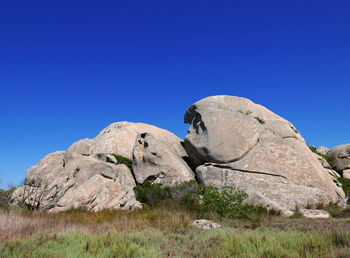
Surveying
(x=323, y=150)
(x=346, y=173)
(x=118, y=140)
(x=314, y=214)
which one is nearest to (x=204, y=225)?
(x=314, y=214)

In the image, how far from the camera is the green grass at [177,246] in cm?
634

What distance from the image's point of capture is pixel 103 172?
17953 millimetres

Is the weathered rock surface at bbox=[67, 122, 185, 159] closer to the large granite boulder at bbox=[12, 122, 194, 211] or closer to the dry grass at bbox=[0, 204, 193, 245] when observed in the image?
the large granite boulder at bbox=[12, 122, 194, 211]

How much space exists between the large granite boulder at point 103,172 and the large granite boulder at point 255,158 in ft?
7.48

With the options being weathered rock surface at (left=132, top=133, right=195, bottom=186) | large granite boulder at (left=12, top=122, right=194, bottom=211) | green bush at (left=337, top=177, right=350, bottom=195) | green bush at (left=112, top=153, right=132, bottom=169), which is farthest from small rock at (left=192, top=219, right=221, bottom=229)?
green bush at (left=337, top=177, right=350, bottom=195)

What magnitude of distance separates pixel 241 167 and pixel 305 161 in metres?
4.51

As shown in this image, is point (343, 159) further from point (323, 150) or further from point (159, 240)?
point (159, 240)

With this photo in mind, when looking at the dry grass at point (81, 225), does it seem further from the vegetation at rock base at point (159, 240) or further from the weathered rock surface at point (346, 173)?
the weathered rock surface at point (346, 173)

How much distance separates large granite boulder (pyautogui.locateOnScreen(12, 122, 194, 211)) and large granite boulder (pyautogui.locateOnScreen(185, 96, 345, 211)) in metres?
2.28

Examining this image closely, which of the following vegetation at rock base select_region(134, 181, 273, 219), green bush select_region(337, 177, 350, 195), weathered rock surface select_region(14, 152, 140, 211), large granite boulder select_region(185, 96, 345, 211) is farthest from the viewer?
green bush select_region(337, 177, 350, 195)

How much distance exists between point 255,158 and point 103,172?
10.2 m

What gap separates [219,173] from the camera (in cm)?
1767

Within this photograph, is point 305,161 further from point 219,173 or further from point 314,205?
point 219,173

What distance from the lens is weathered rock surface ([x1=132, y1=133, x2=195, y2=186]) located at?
61.9 feet
